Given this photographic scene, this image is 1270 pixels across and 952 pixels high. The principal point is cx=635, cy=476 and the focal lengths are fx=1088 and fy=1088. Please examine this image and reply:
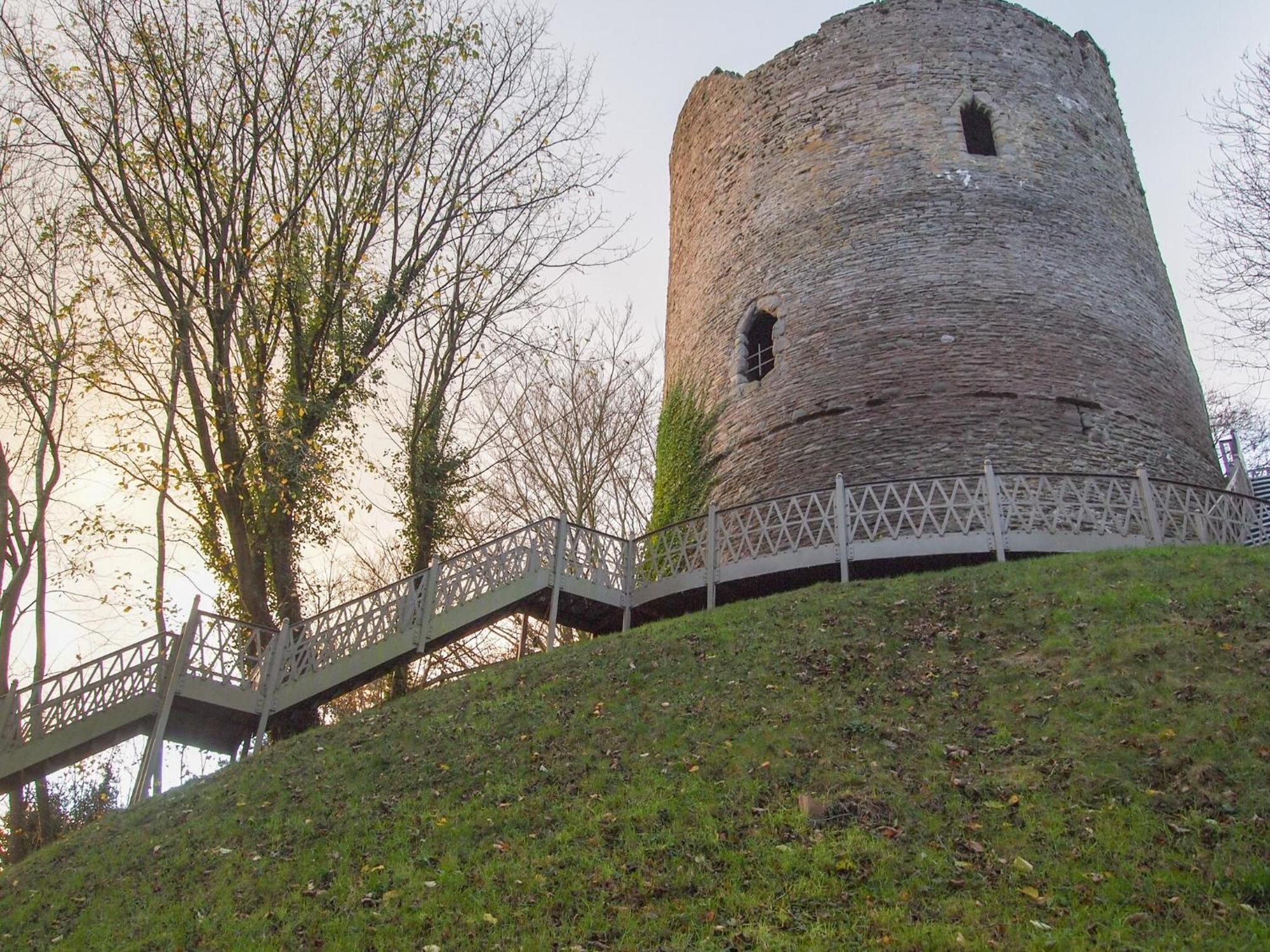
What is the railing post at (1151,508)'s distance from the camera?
10.8 metres

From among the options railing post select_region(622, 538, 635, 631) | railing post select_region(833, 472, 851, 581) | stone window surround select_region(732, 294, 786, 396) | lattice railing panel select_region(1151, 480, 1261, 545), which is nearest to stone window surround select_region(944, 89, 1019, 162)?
stone window surround select_region(732, 294, 786, 396)

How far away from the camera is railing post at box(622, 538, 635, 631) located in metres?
12.0

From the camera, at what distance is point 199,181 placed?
40.5 feet

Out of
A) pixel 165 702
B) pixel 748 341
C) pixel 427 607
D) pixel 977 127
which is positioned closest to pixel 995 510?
pixel 748 341

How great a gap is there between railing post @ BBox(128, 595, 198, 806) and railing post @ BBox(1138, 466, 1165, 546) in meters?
9.30

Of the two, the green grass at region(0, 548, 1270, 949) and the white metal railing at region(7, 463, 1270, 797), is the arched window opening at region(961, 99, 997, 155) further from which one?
the green grass at region(0, 548, 1270, 949)

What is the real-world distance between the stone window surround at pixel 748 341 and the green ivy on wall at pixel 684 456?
55 centimetres

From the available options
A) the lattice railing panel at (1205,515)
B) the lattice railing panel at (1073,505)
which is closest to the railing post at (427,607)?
the lattice railing panel at (1073,505)

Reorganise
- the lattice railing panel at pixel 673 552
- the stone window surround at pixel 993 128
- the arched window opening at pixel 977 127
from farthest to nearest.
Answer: the arched window opening at pixel 977 127, the stone window surround at pixel 993 128, the lattice railing panel at pixel 673 552

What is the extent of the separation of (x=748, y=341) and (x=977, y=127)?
15.0 feet

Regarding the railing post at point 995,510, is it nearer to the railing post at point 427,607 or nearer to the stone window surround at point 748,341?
the stone window surround at point 748,341

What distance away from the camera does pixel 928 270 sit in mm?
13984

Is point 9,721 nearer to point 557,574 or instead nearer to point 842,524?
point 557,574

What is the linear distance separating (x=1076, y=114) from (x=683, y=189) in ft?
19.9
